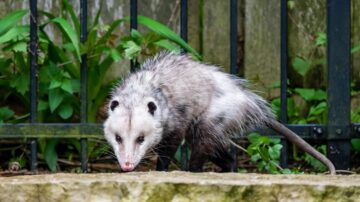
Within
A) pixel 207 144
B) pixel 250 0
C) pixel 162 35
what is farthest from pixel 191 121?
pixel 250 0

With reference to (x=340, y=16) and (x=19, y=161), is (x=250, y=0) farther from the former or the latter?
(x=19, y=161)

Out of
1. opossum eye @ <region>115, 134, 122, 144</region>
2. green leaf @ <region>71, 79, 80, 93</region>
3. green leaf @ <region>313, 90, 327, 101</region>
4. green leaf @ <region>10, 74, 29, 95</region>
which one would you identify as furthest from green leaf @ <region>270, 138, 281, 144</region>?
green leaf @ <region>10, 74, 29, 95</region>

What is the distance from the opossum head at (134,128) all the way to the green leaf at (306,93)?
3.88 feet

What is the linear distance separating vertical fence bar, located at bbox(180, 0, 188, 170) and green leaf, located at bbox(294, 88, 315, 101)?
2.81 feet

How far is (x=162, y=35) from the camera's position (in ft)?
15.8

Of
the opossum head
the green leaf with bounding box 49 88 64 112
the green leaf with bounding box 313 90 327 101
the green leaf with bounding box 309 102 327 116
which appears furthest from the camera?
the green leaf with bounding box 313 90 327 101

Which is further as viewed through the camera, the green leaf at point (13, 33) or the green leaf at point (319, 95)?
the green leaf at point (319, 95)

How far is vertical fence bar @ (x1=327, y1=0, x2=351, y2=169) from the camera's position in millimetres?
4848

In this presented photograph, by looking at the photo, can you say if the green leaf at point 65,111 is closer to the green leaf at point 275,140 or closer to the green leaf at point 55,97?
the green leaf at point 55,97

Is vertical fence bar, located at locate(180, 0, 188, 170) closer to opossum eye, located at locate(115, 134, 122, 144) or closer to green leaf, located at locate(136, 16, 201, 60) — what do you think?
green leaf, located at locate(136, 16, 201, 60)

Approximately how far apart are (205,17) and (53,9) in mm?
886

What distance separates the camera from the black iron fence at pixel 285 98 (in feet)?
15.6

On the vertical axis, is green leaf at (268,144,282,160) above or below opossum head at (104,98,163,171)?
below

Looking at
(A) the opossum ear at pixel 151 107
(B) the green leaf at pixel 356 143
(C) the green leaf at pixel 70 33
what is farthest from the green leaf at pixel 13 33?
(B) the green leaf at pixel 356 143
